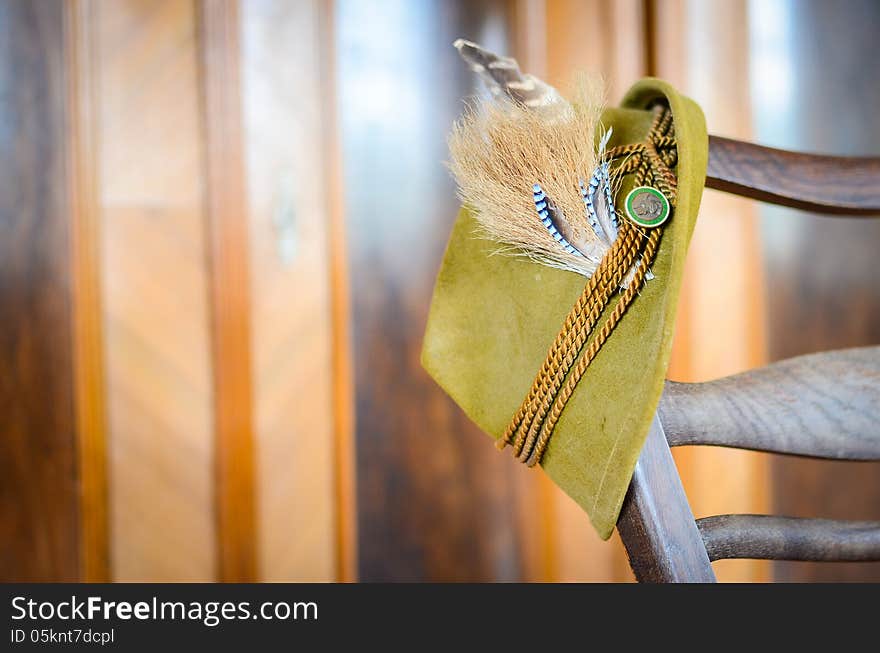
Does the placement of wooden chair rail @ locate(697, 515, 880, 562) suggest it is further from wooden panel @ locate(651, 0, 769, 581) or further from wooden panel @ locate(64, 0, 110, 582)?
wooden panel @ locate(64, 0, 110, 582)

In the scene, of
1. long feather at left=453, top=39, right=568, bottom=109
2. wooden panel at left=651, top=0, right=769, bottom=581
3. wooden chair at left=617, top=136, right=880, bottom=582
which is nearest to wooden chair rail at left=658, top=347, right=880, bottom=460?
wooden chair at left=617, top=136, right=880, bottom=582

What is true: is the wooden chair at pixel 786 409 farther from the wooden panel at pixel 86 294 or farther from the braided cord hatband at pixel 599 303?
the wooden panel at pixel 86 294

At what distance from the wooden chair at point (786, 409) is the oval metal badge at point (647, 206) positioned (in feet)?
0.16

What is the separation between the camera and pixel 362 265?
1422 mm

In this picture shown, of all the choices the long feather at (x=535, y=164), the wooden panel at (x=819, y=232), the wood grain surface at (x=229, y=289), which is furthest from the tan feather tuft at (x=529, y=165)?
the wooden panel at (x=819, y=232)

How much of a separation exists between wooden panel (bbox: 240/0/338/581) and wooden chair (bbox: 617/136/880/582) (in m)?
1.05

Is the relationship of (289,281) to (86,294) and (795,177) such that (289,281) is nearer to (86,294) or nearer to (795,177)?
(86,294)

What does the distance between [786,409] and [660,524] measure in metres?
0.11

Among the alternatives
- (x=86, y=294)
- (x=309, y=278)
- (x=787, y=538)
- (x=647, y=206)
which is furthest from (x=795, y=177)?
(x=86, y=294)

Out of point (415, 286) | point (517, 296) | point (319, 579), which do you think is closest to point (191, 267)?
point (415, 286)

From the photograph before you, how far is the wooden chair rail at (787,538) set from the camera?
38cm

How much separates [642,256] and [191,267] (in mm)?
1093

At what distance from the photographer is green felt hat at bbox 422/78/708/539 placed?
1.15ft

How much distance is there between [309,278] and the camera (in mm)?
1369
